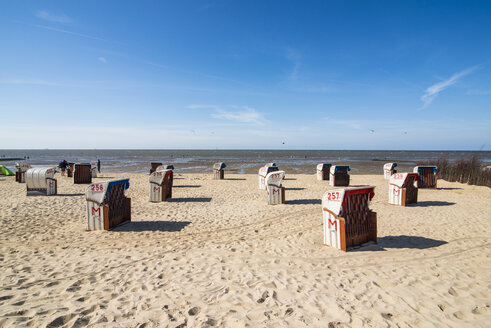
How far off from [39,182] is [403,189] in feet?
54.5

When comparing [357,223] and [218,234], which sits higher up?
[357,223]

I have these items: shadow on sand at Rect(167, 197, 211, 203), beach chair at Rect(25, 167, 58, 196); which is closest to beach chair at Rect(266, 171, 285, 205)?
shadow on sand at Rect(167, 197, 211, 203)

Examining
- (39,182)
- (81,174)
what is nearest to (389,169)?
(81,174)

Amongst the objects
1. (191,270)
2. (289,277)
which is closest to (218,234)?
(191,270)

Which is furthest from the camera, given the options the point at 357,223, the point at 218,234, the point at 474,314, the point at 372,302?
the point at 218,234

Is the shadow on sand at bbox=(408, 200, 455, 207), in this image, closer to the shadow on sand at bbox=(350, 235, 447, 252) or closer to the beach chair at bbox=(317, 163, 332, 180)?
the shadow on sand at bbox=(350, 235, 447, 252)

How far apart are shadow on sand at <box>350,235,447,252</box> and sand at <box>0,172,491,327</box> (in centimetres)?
5

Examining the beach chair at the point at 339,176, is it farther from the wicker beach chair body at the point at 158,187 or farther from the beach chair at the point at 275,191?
the wicker beach chair body at the point at 158,187

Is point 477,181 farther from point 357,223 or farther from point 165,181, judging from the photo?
point 165,181

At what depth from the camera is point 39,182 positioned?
1274cm

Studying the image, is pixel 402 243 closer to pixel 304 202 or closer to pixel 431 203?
pixel 304 202

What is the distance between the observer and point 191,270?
4934 millimetres

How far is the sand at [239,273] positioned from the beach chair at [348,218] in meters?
0.31

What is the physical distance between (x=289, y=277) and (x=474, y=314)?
8.52 feet
